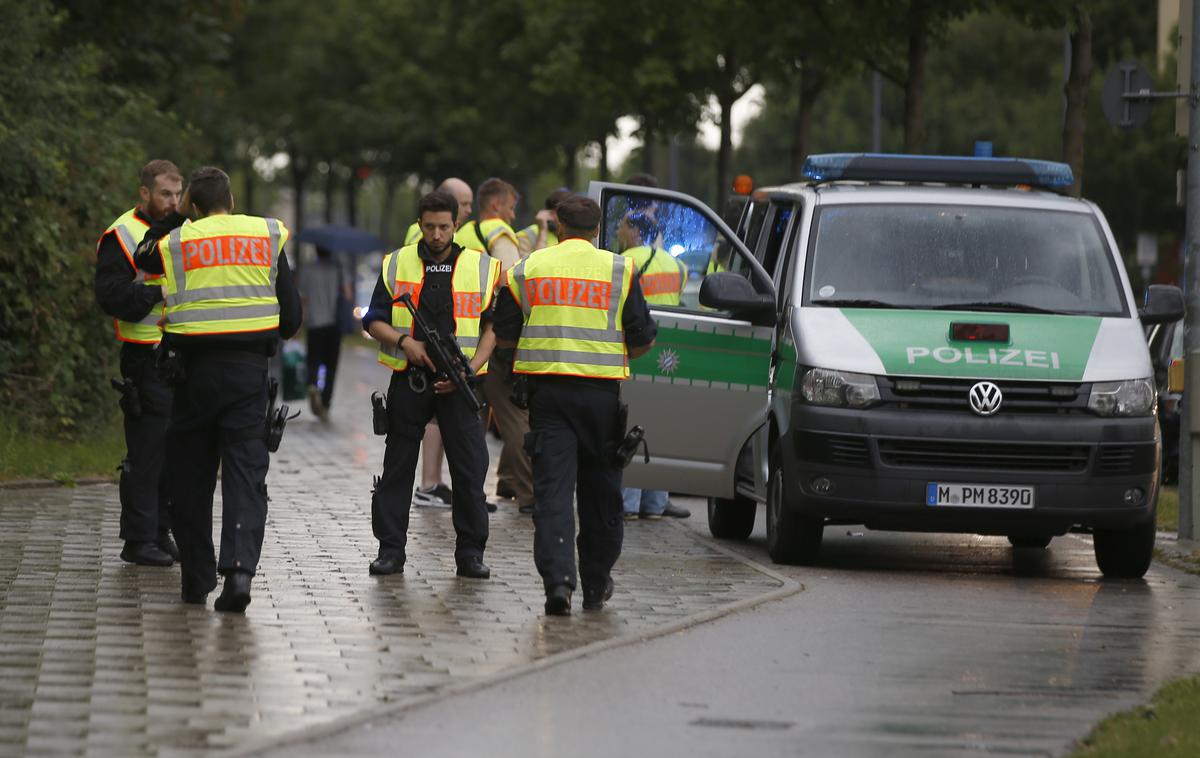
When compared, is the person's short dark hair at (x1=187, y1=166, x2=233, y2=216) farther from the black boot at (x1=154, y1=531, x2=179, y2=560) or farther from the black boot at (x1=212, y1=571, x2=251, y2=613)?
the black boot at (x1=154, y1=531, x2=179, y2=560)

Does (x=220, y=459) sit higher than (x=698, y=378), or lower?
lower

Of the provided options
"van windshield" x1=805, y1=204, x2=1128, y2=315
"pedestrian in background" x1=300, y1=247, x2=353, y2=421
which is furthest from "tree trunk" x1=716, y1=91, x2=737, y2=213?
"van windshield" x1=805, y1=204, x2=1128, y2=315

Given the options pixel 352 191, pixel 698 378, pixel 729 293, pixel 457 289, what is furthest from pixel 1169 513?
pixel 352 191

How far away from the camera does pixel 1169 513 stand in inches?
612

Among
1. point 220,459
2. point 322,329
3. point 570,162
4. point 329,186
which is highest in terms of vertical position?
point 570,162

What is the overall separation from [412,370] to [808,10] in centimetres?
1209

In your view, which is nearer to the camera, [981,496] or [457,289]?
[457,289]

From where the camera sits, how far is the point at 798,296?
12.1 m

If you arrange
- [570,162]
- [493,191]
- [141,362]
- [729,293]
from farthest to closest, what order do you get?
[570,162]
[493,191]
[729,293]
[141,362]

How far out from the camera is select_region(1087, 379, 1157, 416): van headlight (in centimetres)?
1148

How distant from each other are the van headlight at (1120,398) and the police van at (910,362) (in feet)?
0.04

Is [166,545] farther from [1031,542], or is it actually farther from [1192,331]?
[1192,331]

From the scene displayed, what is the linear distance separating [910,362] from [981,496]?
2.42ft

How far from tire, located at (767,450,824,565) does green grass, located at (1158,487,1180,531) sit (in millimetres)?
2632
